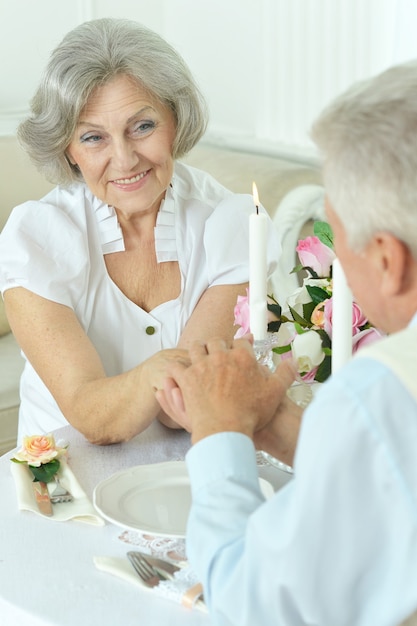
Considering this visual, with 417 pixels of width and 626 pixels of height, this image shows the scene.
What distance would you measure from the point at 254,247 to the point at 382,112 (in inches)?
22.5

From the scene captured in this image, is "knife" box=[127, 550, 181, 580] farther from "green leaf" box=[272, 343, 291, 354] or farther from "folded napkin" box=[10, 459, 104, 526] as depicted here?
"green leaf" box=[272, 343, 291, 354]

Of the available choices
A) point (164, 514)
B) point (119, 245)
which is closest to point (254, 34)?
point (119, 245)

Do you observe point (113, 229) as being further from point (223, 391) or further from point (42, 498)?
point (223, 391)

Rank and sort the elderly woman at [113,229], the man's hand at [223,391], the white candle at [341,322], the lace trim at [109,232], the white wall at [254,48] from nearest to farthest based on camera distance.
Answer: the man's hand at [223,391] < the white candle at [341,322] < the elderly woman at [113,229] < the lace trim at [109,232] < the white wall at [254,48]

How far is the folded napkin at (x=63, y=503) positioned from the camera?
1455mm

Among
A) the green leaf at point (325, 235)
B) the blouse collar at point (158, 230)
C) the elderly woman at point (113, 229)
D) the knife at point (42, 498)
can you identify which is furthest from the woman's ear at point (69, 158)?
the knife at point (42, 498)

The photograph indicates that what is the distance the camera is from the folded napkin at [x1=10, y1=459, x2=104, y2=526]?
4.77 ft

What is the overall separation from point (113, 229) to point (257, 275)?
2.37 ft

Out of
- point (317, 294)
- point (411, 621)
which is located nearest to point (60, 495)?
point (317, 294)

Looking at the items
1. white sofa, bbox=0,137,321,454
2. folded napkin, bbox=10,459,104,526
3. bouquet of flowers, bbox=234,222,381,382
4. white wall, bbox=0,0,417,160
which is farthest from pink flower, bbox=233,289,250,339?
white wall, bbox=0,0,417,160

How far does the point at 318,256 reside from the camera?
1.62 m

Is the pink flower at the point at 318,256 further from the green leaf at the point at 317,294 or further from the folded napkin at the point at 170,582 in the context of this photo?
the folded napkin at the point at 170,582

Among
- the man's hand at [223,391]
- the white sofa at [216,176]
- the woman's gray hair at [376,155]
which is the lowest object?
the white sofa at [216,176]

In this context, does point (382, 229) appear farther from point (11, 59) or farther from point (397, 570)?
point (11, 59)
